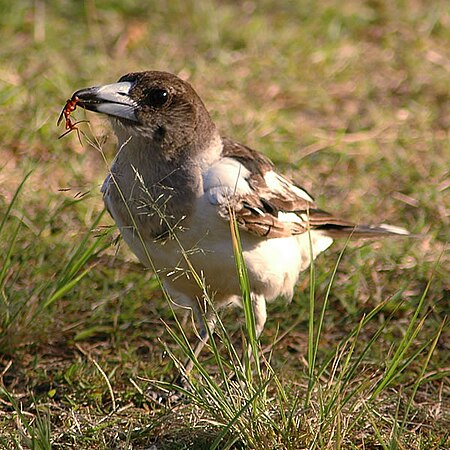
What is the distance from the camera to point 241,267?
11.9 feet

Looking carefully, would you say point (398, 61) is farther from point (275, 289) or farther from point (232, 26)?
point (275, 289)

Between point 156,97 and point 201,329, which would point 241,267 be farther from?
point 201,329

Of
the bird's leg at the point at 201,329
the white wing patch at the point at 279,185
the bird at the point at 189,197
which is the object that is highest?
the bird at the point at 189,197

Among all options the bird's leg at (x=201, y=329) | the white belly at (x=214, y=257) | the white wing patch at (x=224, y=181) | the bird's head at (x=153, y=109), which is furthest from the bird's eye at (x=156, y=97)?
the bird's leg at (x=201, y=329)

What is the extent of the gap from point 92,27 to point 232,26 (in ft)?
3.84

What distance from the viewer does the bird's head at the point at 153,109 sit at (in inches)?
159

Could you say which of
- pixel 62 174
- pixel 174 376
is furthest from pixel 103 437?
pixel 62 174

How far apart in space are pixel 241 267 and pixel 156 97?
1.01 metres

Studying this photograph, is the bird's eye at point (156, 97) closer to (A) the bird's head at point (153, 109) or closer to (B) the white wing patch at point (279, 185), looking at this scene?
(A) the bird's head at point (153, 109)

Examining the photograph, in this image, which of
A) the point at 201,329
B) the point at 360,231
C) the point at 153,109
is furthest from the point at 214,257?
the point at 360,231

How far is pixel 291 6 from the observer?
27.0 ft

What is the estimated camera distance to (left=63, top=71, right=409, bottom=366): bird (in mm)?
4070

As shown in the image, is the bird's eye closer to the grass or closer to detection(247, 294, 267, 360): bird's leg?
the grass

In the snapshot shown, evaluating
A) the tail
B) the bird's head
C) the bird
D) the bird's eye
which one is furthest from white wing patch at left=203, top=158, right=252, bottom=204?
the tail
